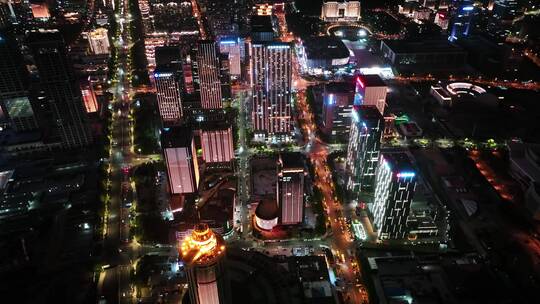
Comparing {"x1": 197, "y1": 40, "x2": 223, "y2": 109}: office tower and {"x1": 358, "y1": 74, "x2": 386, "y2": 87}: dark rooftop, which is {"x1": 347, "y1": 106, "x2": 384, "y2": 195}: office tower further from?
{"x1": 197, "y1": 40, "x2": 223, "y2": 109}: office tower

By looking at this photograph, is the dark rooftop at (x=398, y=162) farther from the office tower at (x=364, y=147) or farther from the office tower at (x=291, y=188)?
the office tower at (x=291, y=188)

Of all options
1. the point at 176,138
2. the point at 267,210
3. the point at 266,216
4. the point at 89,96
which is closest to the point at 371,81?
the point at 267,210

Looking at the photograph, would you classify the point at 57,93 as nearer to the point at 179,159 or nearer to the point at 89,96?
the point at 89,96

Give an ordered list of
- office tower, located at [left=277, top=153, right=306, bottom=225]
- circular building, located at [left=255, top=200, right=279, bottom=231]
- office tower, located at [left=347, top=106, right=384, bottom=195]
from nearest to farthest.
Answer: office tower, located at [left=277, top=153, right=306, bottom=225] → circular building, located at [left=255, top=200, right=279, bottom=231] → office tower, located at [left=347, top=106, right=384, bottom=195]

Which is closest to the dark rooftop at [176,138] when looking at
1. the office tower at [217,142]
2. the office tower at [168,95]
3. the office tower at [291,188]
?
the office tower at [217,142]

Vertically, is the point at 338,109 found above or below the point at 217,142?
above

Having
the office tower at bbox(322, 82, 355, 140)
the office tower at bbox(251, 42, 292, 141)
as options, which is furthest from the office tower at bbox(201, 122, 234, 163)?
the office tower at bbox(322, 82, 355, 140)
